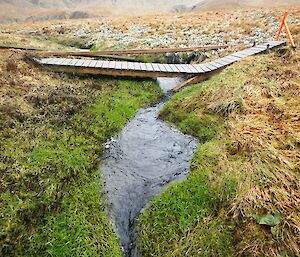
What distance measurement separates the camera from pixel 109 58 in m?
16.3

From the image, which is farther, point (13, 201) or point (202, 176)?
point (202, 176)

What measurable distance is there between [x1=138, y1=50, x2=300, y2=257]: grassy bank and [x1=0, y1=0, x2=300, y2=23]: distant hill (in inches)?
2553

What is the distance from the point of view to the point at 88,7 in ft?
380

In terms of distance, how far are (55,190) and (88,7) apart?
12244 centimetres

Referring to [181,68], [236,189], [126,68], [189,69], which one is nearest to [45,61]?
[126,68]

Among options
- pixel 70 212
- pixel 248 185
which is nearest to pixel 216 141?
pixel 248 185

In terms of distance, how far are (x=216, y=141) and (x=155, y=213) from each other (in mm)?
3103

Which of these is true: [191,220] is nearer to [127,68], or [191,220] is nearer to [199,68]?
[127,68]

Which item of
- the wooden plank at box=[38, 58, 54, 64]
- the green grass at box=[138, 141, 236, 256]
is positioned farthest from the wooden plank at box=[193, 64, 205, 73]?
the green grass at box=[138, 141, 236, 256]

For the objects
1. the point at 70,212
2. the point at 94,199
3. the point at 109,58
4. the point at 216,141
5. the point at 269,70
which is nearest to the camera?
the point at 70,212

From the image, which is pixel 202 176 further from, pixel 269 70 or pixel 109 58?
pixel 109 58

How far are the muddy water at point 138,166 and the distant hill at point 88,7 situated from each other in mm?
66106

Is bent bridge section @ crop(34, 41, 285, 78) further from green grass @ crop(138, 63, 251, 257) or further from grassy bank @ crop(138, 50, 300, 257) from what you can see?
green grass @ crop(138, 63, 251, 257)

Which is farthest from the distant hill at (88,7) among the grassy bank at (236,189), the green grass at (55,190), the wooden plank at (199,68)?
the green grass at (55,190)
